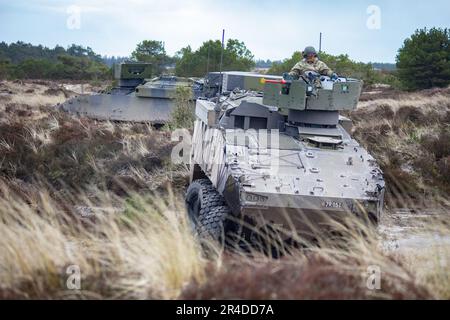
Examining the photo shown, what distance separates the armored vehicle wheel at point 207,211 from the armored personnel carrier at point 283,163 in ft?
0.05

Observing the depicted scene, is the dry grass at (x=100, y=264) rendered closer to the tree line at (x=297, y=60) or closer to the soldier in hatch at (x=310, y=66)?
the soldier in hatch at (x=310, y=66)

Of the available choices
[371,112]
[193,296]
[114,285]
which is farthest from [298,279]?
[371,112]

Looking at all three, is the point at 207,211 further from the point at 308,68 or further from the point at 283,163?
the point at 308,68

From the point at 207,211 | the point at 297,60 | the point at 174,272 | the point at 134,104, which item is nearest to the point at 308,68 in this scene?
the point at 207,211

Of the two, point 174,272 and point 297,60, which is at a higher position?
point 297,60

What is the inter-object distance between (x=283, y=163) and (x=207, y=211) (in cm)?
116

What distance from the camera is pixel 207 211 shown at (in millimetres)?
9016

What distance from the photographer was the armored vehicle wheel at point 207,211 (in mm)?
8414

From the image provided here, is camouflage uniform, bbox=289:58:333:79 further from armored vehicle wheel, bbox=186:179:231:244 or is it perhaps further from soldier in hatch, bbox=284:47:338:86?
armored vehicle wheel, bbox=186:179:231:244

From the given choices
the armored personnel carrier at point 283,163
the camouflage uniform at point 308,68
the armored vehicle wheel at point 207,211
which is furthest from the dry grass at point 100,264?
the camouflage uniform at point 308,68

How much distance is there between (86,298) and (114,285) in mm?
199

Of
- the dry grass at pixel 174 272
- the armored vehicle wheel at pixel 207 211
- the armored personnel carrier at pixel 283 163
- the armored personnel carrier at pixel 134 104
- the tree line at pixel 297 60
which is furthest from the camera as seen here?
the tree line at pixel 297 60

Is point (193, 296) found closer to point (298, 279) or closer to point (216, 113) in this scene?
point (298, 279)

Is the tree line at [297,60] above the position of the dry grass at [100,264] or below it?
above
